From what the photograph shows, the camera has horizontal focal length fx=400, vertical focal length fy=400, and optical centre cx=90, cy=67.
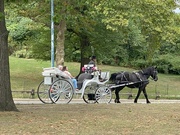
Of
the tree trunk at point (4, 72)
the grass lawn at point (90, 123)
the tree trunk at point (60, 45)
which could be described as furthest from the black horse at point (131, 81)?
the tree trunk at point (4, 72)

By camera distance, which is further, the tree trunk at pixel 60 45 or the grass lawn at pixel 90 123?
the tree trunk at pixel 60 45

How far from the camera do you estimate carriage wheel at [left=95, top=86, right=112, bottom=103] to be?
18.7 metres

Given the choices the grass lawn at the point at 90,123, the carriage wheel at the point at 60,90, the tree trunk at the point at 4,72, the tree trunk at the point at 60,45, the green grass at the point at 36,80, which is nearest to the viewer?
the grass lawn at the point at 90,123

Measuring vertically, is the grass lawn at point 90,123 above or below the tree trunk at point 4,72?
below

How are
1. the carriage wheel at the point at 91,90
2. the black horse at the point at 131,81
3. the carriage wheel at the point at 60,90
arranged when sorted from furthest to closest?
the black horse at the point at 131,81 < the carriage wheel at the point at 91,90 < the carriage wheel at the point at 60,90

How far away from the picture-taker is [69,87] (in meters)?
17.6

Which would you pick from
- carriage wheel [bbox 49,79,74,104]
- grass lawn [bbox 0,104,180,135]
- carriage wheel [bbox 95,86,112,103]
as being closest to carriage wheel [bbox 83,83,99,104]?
carriage wheel [bbox 95,86,112,103]

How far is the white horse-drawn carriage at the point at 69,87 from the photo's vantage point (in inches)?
689

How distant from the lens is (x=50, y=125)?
33.0 ft

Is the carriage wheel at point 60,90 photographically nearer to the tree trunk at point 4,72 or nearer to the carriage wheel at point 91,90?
the carriage wheel at point 91,90

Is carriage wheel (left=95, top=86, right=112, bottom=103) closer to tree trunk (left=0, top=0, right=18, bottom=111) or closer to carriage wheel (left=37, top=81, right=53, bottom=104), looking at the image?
carriage wheel (left=37, top=81, right=53, bottom=104)

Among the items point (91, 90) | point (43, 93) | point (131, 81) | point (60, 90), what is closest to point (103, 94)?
point (91, 90)

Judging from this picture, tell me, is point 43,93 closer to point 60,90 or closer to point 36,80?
point 60,90

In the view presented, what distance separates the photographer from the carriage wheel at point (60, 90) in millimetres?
17422
